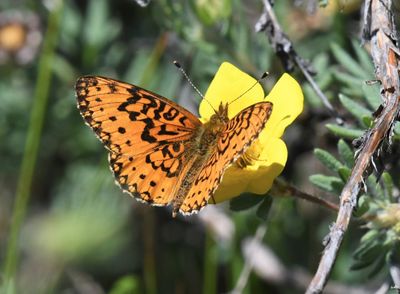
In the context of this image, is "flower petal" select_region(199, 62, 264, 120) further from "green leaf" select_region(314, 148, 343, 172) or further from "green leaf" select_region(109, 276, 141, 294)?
"green leaf" select_region(109, 276, 141, 294)

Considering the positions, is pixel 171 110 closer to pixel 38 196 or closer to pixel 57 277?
pixel 57 277

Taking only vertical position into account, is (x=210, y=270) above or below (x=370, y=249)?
below

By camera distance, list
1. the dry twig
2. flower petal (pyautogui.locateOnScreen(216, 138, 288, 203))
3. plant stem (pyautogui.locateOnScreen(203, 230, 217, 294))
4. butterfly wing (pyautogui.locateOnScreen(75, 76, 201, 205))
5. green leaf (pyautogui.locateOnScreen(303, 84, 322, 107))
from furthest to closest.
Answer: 1. plant stem (pyautogui.locateOnScreen(203, 230, 217, 294))
2. green leaf (pyautogui.locateOnScreen(303, 84, 322, 107))
3. butterfly wing (pyautogui.locateOnScreen(75, 76, 201, 205))
4. flower petal (pyautogui.locateOnScreen(216, 138, 288, 203))
5. the dry twig

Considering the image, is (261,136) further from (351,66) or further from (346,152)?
(351,66)

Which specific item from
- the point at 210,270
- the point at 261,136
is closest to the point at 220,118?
the point at 261,136

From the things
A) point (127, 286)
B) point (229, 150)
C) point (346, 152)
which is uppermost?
point (346, 152)

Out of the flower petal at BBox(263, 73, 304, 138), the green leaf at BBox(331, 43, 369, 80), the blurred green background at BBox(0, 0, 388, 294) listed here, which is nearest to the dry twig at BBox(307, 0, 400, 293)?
the flower petal at BBox(263, 73, 304, 138)

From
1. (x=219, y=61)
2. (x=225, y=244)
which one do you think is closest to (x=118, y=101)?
(x=219, y=61)
